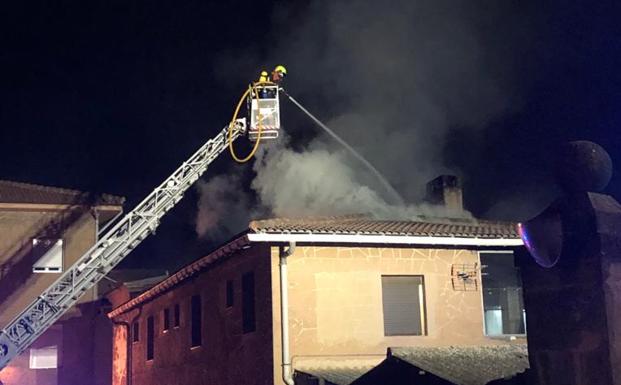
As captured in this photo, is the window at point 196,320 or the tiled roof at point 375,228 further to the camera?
the window at point 196,320

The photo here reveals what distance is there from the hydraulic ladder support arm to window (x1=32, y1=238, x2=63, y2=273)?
10.1 meters

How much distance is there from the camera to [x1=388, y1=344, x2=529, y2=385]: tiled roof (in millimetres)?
12039

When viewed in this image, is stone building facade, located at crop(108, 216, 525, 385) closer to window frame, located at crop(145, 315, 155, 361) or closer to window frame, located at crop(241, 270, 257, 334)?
window frame, located at crop(241, 270, 257, 334)

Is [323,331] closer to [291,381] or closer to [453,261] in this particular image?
[291,381]

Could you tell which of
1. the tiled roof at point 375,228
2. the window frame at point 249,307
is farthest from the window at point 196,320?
the tiled roof at point 375,228

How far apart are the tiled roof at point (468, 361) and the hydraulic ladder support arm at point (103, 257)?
7854mm

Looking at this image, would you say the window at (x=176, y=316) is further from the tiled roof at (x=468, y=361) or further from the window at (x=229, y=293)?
the tiled roof at (x=468, y=361)

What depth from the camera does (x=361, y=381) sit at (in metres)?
13.5

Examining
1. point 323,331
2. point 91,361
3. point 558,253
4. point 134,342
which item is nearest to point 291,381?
point 323,331

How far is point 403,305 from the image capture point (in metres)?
15.4

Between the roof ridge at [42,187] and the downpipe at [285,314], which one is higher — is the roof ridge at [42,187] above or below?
above

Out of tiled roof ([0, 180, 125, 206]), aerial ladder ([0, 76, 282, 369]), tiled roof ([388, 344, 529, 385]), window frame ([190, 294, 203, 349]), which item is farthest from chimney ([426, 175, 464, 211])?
tiled roof ([0, 180, 125, 206])

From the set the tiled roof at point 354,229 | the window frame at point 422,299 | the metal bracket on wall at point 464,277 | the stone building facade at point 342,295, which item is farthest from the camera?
the metal bracket on wall at point 464,277

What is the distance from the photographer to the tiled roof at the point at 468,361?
12039mm
